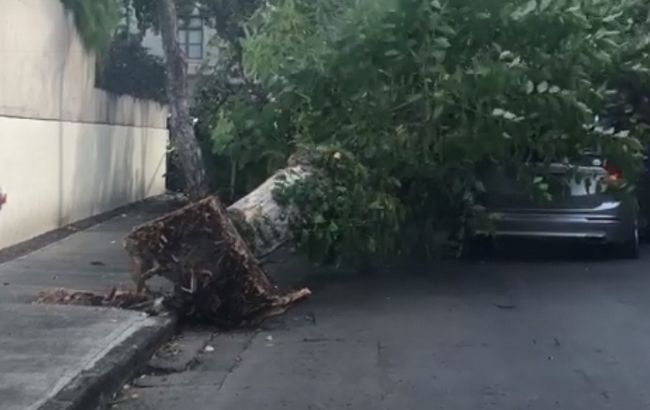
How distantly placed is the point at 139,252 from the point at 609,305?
4425 mm

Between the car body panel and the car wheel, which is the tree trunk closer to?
the car body panel

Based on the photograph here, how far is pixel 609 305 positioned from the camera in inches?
535

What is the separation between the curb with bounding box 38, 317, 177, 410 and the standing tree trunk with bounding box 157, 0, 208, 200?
1056cm

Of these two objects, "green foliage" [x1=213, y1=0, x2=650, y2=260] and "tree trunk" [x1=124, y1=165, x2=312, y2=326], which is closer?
"tree trunk" [x1=124, y1=165, x2=312, y2=326]

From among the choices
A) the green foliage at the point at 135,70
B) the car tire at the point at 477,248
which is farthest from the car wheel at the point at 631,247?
the green foliage at the point at 135,70

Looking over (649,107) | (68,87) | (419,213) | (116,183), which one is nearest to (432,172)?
(419,213)

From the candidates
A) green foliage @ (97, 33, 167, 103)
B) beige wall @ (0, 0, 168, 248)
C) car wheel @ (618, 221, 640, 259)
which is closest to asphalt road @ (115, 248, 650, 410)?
car wheel @ (618, 221, 640, 259)

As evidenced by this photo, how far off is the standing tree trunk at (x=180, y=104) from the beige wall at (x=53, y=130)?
109 cm

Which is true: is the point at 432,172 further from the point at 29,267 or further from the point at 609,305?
the point at 29,267

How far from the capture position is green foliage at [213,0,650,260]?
1380 centimetres

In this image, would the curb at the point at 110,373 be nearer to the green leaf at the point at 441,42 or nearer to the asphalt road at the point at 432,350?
the asphalt road at the point at 432,350

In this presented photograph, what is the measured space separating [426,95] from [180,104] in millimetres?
8737

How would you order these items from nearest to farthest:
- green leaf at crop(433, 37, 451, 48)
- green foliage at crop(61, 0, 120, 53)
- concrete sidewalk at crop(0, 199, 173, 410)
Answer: concrete sidewalk at crop(0, 199, 173, 410), green leaf at crop(433, 37, 451, 48), green foliage at crop(61, 0, 120, 53)

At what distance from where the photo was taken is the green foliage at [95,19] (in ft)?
65.4
